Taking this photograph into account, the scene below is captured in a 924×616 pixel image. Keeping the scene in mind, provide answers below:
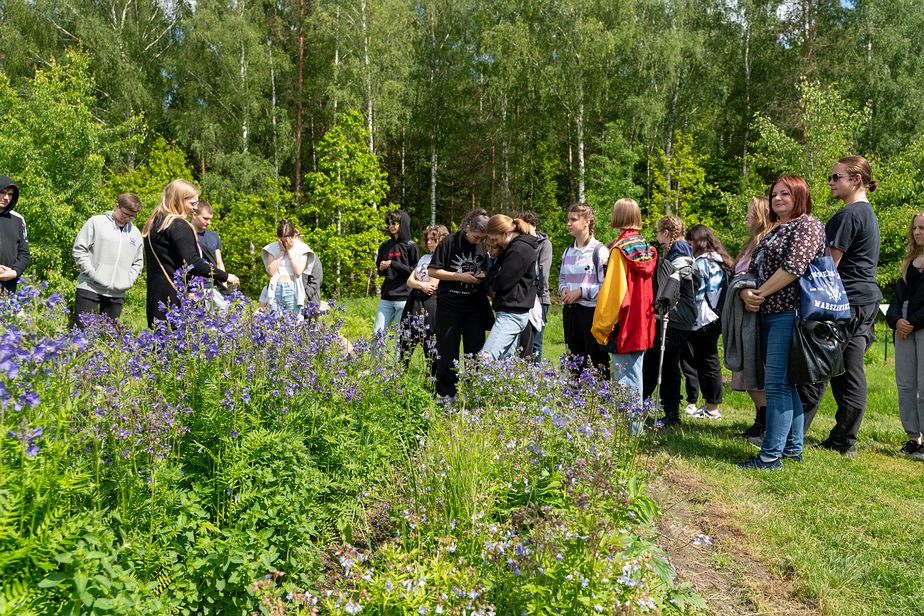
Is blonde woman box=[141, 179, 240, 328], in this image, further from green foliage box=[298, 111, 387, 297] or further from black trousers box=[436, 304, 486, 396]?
green foliage box=[298, 111, 387, 297]

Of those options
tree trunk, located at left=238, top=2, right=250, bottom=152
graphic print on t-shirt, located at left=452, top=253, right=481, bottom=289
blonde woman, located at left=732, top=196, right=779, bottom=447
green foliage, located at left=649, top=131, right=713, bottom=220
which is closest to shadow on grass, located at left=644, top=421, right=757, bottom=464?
blonde woman, located at left=732, top=196, right=779, bottom=447

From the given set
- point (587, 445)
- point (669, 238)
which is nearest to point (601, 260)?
point (669, 238)

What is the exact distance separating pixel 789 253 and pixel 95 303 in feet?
20.9

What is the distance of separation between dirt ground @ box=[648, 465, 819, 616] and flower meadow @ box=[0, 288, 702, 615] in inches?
12.6

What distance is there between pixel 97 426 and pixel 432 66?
2902 centimetres

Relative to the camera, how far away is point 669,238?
6270 millimetres

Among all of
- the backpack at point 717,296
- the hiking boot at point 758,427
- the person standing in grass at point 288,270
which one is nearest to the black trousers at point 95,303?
the person standing in grass at point 288,270

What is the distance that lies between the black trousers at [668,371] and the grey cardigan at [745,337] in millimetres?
1189

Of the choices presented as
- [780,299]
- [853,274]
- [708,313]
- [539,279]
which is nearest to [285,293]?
[539,279]

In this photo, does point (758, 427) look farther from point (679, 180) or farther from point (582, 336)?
point (679, 180)

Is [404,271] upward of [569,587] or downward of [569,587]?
upward

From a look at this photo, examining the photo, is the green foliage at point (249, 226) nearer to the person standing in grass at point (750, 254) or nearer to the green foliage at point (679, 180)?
the green foliage at point (679, 180)

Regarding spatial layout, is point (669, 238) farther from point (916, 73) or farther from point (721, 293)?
point (916, 73)

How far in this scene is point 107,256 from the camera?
6285 millimetres
